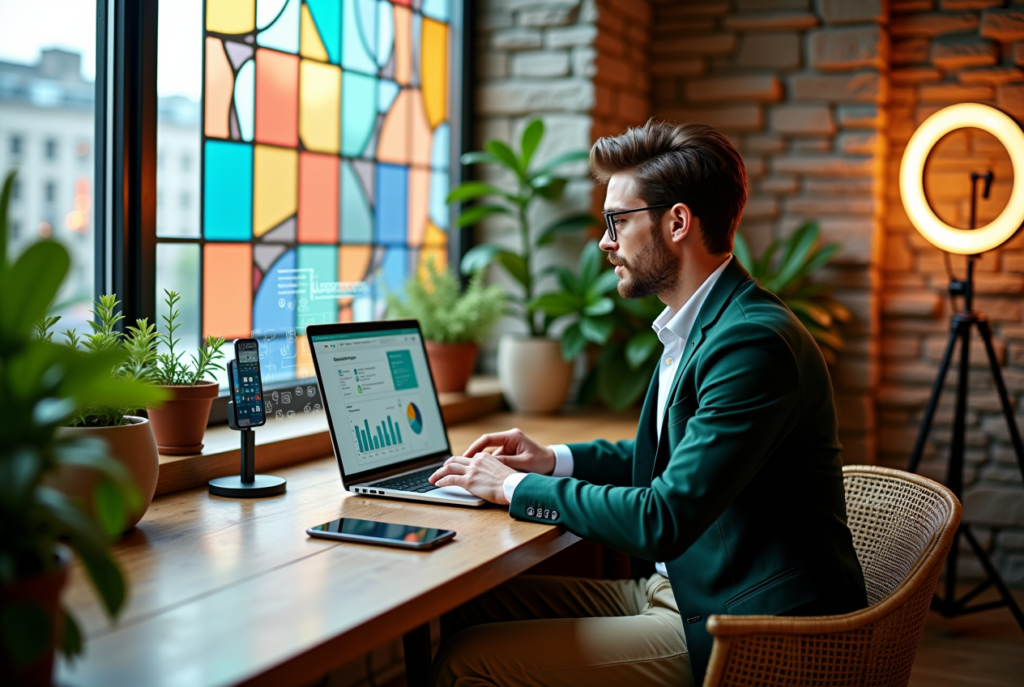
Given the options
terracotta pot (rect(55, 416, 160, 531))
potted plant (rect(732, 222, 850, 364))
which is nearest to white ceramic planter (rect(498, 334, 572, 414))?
potted plant (rect(732, 222, 850, 364))

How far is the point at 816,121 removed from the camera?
361 centimetres

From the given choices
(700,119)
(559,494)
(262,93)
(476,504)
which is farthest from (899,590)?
(700,119)

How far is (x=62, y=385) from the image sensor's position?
1.04 meters

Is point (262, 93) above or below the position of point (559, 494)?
above

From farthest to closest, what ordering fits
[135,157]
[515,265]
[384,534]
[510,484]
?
[515,265] → [135,157] → [510,484] → [384,534]

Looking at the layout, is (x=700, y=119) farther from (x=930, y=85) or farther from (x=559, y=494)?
(x=559, y=494)

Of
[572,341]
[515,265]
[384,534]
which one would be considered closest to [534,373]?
[572,341]

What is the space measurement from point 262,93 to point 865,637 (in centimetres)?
199

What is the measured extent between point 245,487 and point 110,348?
408 millimetres

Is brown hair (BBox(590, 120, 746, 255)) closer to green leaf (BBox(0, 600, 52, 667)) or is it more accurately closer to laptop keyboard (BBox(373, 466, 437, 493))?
laptop keyboard (BBox(373, 466, 437, 493))

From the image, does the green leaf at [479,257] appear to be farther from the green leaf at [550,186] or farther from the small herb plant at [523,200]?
the green leaf at [550,186]

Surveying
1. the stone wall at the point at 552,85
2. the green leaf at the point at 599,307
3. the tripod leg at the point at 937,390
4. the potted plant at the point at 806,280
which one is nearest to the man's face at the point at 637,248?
the green leaf at the point at 599,307

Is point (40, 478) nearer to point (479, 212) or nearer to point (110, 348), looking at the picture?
point (110, 348)

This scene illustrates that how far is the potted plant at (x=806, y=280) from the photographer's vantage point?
11.1 ft
